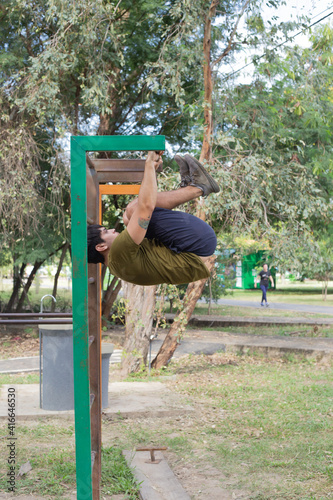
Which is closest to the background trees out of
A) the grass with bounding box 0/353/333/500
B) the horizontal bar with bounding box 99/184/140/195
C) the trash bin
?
the grass with bounding box 0/353/333/500

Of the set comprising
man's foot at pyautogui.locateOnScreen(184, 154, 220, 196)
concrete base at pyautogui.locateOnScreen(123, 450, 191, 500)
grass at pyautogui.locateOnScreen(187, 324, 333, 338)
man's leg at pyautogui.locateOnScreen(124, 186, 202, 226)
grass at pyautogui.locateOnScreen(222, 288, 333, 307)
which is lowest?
grass at pyautogui.locateOnScreen(222, 288, 333, 307)

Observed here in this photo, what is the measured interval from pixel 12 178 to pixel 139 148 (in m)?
7.75

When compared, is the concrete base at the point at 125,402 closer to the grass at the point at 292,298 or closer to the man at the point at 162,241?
the man at the point at 162,241

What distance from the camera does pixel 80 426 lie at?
277cm

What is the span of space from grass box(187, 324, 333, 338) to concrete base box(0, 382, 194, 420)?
640cm

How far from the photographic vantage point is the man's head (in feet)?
9.62

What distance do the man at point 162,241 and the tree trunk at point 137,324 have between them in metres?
5.62

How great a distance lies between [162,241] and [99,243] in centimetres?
36

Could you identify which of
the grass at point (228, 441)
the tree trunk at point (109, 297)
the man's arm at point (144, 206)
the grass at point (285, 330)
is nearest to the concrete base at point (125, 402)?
the grass at point (228, 441)

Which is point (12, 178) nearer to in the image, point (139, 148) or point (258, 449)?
point (258, 449)

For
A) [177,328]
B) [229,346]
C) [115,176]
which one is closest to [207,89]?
[177,328]

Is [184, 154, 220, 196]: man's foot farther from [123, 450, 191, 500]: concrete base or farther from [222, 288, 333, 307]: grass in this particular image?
[222, 288, 333, 307]: grass

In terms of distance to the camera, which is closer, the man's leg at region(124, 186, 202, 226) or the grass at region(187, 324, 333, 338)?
the man's leg at region(124, 186, 202, 226)

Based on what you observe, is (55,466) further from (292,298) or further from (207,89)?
(292,298)
